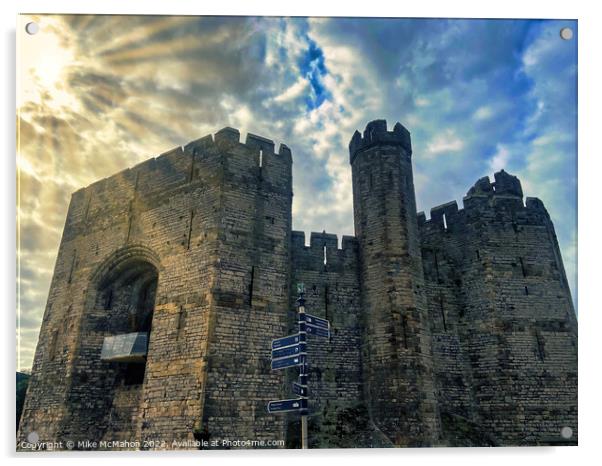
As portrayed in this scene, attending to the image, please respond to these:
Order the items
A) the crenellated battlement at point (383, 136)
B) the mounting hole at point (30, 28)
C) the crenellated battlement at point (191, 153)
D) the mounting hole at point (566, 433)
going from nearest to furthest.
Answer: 1. the mounting hole at point (30, 28)
2. the mounting hole at point (566, 433)
3. the crenellated battlement at point (191, 153)
4. the crenellated battlement at point (383, 136)

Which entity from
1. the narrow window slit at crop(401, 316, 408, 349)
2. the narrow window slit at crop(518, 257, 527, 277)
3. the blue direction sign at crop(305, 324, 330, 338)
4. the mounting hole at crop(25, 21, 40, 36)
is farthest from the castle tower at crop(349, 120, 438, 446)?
the mounting hole at crop(25, 21, 40, 36)

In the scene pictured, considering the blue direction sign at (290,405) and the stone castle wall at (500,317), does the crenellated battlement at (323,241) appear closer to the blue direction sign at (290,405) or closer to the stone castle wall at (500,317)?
the stone castle wall at (500,317)

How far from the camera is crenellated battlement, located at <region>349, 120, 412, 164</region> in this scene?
13.2 meters

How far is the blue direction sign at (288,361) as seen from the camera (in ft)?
22.0

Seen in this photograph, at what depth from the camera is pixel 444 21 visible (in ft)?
28.3

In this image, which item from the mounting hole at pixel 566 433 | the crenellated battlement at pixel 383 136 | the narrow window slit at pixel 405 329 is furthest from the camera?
the crenellated battlement at pixel 383 136

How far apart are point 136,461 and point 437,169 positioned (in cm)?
873

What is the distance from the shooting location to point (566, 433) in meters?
8.46

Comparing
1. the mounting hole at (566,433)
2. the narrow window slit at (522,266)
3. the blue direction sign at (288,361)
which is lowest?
the mounting hole at (566,433)

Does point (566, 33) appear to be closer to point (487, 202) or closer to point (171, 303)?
point (487, 202)

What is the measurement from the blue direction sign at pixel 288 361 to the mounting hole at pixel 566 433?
17.4 feet

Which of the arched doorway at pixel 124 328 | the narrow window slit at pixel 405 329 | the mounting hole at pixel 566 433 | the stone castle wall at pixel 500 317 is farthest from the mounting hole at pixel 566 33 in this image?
the arched doorway at pixel 124 328
